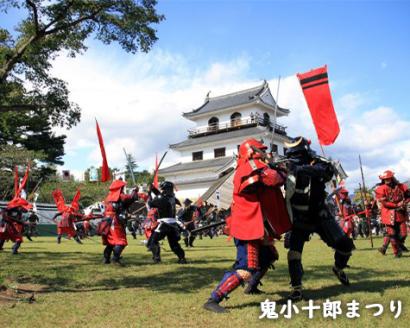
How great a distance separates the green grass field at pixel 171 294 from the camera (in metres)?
4.89

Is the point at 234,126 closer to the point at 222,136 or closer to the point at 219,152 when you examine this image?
the point at 222,136

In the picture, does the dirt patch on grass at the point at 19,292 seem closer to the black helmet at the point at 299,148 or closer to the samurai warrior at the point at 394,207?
the black helmet at the point at 299,148

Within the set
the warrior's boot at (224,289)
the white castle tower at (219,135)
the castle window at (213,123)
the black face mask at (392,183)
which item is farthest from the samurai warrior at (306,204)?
the castle window at (213,123)

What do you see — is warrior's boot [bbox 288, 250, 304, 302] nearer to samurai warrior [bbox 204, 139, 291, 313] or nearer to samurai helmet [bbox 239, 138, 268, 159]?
samurai warrior [bbox 204, 139, 291, 313]

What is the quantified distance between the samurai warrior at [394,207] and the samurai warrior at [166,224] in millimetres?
4987

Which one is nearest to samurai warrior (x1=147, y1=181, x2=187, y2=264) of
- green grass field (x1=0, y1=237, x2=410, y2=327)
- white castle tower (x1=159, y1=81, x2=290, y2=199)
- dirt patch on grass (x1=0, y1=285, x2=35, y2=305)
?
green grass field (x1=0, y1=237, x2=410, y2=327)

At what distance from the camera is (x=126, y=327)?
4727mm

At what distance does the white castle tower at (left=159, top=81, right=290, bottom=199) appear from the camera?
4259 centimetres

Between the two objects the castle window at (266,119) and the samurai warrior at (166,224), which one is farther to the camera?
the castle window at (266,119)

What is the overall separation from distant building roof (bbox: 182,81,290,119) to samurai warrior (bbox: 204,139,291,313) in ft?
130

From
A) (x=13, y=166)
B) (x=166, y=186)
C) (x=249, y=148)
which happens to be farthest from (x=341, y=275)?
(x=13, y=166)

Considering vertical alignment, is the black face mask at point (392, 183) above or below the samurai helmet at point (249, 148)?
below

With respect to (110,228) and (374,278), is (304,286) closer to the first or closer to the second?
(374,278)

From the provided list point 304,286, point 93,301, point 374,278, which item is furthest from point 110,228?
point 374,278
